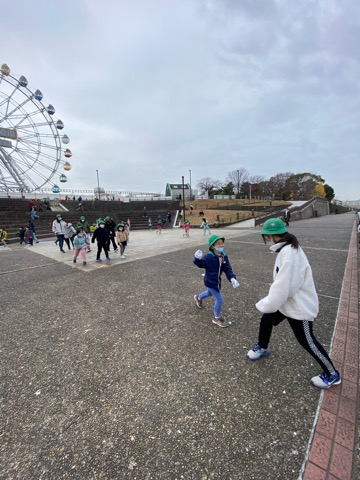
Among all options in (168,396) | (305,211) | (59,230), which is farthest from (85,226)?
(305,211)

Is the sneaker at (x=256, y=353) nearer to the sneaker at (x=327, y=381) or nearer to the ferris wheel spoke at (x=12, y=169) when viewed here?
the sneaker at (x=327, y=381)

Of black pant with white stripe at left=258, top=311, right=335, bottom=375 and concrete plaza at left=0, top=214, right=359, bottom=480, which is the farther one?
black pant with white stripe at left=258, top=311, right=335, bottom=375

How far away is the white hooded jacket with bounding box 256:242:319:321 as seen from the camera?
1984 millimetres

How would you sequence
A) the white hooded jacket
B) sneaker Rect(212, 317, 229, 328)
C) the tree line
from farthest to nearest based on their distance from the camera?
1. the tree line
2. sneaker Rect(212, 317, 229, 328)
3. the white hooded jacket

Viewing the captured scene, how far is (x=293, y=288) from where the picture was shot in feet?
6.64

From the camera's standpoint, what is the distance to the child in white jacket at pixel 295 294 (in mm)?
1995

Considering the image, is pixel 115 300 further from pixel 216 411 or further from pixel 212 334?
pixel 216 411

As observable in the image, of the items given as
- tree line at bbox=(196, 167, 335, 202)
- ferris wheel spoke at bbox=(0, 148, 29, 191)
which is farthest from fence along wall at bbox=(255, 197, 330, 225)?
ferris wheel spoke at bbox=(0, 148, 29, 191)

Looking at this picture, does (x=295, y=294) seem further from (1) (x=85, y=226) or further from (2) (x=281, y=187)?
(2) (x=281, y=187)

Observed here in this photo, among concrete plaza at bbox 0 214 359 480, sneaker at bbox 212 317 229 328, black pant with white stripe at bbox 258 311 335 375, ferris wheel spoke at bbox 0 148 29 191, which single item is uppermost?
ferris wheel spoke at bbox 0 148 29 191

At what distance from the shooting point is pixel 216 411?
201 cm

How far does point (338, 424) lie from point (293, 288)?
1.20 metres

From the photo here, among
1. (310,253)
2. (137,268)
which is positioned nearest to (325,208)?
(310,253)

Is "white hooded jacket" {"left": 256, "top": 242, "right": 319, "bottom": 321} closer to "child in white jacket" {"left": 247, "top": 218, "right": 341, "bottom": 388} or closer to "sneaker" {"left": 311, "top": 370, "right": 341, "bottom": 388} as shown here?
"child in white jacket" {"left": 247, "top": 218, "right": 341, "bottom": 388}
